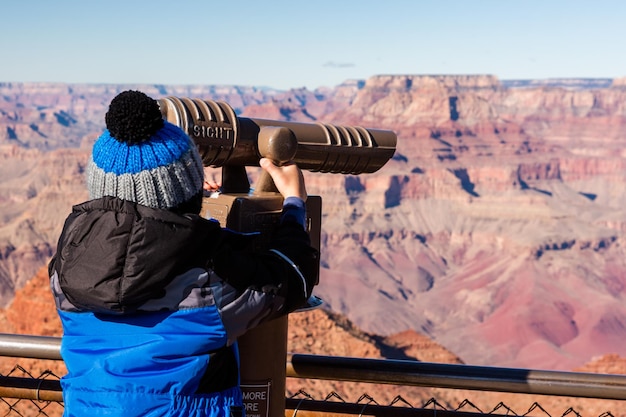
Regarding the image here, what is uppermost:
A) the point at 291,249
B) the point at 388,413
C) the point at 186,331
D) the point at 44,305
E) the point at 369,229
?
the point at 291,249

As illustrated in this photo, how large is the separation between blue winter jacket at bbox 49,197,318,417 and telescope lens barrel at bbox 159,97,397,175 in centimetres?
40

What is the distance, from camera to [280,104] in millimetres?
122562

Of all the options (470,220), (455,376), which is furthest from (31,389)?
(470,220)

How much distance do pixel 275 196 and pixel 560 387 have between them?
45.3 inches

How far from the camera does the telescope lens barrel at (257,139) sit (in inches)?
74.7

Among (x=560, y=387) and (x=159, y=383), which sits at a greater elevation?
(x=159, y=383)

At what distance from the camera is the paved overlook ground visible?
6284cm

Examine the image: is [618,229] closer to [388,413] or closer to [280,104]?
[280,104]

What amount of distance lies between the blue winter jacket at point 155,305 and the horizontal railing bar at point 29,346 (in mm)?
935

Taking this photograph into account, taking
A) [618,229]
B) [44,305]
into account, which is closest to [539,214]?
[618,229]

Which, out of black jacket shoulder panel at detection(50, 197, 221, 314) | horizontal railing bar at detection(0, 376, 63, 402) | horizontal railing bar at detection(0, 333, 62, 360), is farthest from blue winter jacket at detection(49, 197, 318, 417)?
horizontal railing bar at detection(0, 376, 63, 402)

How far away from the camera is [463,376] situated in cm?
238

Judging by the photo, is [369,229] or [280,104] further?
[280,104]

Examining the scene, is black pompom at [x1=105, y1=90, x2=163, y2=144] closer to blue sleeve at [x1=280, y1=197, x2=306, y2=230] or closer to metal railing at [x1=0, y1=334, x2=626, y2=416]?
blue sleeve at [x1=280, y1=197, x2=306, y2=230]
